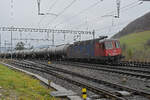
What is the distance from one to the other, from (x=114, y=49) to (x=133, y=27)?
347 feet

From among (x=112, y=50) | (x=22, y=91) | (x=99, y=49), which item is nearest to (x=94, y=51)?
(x=99, y=49)

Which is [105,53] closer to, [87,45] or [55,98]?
[87,45]

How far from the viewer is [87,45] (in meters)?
28.1

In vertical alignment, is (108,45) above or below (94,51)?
above

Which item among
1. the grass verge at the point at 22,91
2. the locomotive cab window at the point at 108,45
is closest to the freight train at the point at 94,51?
the locomotive cab window at the point at 108,45

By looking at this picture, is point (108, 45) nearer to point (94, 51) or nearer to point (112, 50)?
point (112, 50)

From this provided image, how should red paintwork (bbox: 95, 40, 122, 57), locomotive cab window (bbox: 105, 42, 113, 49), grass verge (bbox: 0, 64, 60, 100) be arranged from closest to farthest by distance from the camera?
grass verge (bbox: 0, 64, 60, 100), red paintwork (bbox: 95, 40, 122, 57), locomotive cab window (bbox: 105, 42, 113, 49)

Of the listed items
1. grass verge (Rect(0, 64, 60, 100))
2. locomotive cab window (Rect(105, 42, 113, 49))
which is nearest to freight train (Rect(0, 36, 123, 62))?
locomotive cab window (Rect(105, 42, 113, 49))

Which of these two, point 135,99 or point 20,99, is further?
point 135,99

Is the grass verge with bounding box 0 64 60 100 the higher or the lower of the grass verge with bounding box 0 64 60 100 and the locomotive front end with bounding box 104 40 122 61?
the lower

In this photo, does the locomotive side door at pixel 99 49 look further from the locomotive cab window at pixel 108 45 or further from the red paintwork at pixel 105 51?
the locomotive cab window at pixel 108 45

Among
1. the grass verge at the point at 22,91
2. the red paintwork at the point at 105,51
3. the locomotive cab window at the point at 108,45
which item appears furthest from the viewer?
the locomotive cab window at the point at 108,45

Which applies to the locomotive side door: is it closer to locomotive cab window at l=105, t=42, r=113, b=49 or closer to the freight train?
the freight train

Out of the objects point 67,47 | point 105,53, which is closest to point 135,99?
point 105,53
